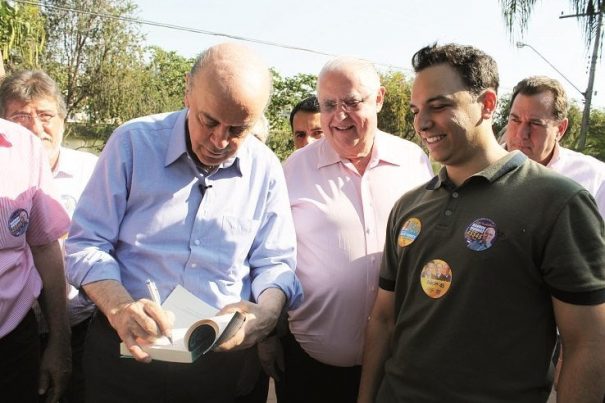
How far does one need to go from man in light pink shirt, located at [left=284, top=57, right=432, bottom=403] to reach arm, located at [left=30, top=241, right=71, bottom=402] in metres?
1.00

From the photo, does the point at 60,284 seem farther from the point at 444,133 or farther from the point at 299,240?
the point at 444,133

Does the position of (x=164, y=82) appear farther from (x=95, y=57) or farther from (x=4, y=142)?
(x=4, y=142)

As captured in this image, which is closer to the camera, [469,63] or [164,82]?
[469,63]

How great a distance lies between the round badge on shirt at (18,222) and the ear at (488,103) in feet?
5.56

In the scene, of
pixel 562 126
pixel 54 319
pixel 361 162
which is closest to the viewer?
pixel 54 319

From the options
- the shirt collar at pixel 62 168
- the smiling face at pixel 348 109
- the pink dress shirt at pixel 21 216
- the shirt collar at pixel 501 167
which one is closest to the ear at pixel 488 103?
the shirt collar at pixel 501 167

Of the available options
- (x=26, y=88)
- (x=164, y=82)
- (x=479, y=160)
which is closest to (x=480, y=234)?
(x=479, y=160)

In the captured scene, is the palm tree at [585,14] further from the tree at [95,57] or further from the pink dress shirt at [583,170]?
the tree at [95,57]

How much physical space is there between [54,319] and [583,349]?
1969 mm

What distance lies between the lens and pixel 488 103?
6.66ft

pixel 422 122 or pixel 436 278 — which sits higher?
pixel 422 122

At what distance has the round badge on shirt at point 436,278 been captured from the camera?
5.98 ft

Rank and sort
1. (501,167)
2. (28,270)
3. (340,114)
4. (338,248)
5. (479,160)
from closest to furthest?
(501,167) → (479,160) → (28,270) → (338,248) → (340,114)

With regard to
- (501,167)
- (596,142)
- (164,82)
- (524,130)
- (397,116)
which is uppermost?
(501,167)
